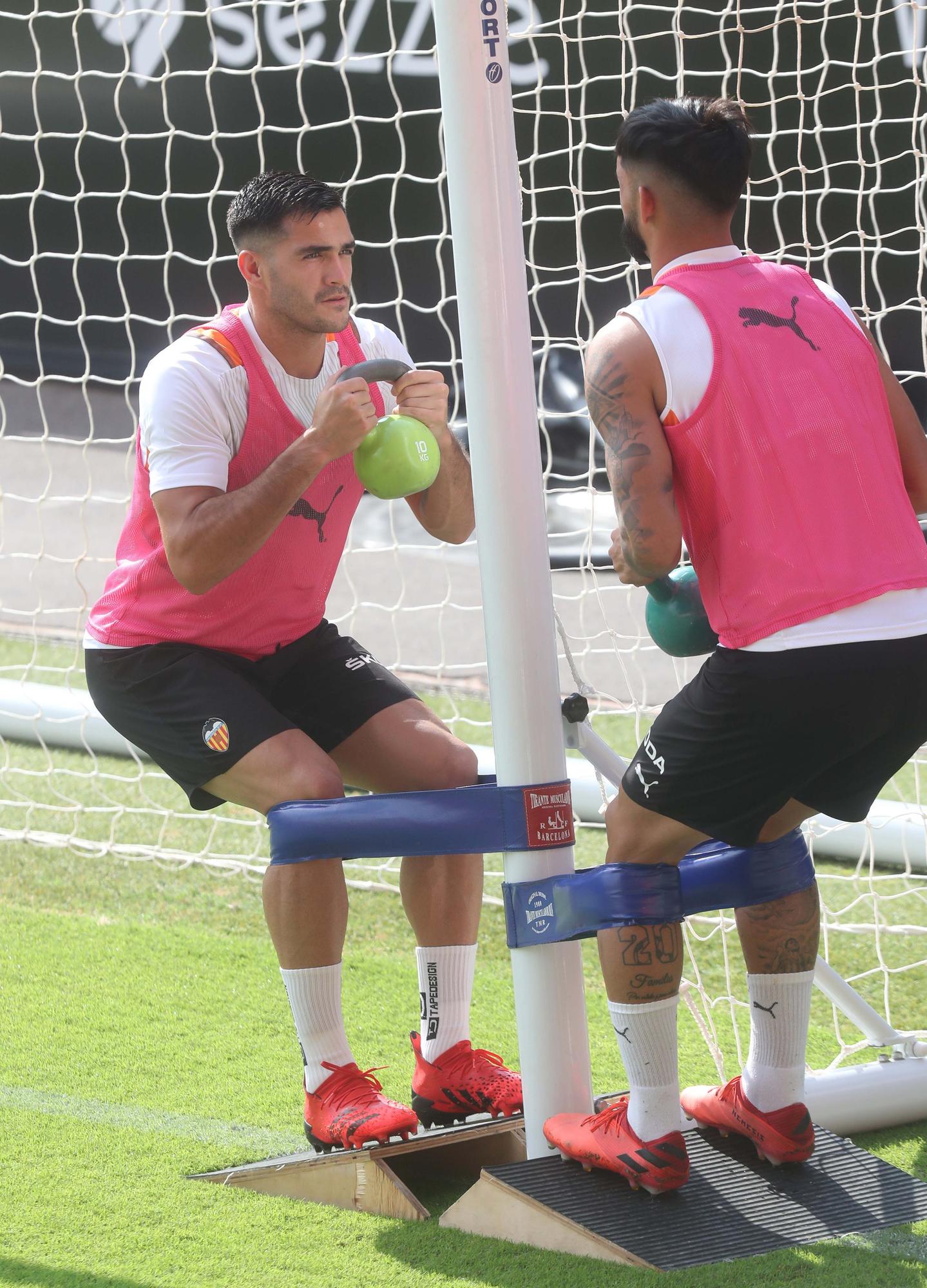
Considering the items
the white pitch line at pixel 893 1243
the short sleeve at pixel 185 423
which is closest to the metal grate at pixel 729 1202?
the white pitch line at pixel 893 1243

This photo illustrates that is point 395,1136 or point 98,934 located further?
point 98,934

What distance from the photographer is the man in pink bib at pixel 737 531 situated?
2234mm

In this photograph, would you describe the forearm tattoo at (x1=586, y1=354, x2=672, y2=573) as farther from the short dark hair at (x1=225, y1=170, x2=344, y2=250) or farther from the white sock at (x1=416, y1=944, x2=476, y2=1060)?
the white sock at (x1=416, y1=944, x2=476, y2=1060)

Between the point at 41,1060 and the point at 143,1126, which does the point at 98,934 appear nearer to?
the point at 41,1060

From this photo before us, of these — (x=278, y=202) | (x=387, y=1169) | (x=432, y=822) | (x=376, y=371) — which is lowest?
(x=387, y=1169)

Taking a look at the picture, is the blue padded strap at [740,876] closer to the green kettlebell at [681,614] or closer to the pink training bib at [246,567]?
the green kettlebell at [681,614]

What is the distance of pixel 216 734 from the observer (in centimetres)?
276

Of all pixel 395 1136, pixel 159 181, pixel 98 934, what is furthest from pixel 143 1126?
pixel 159 181

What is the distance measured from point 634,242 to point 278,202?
0.81 metres

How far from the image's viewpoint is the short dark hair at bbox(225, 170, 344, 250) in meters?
2.85

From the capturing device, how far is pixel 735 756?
2.27 m

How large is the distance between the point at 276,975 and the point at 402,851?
4.34 feet

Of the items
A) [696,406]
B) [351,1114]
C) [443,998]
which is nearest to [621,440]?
[696,406]

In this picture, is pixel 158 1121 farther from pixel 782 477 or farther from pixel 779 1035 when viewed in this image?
pixel 782 477
